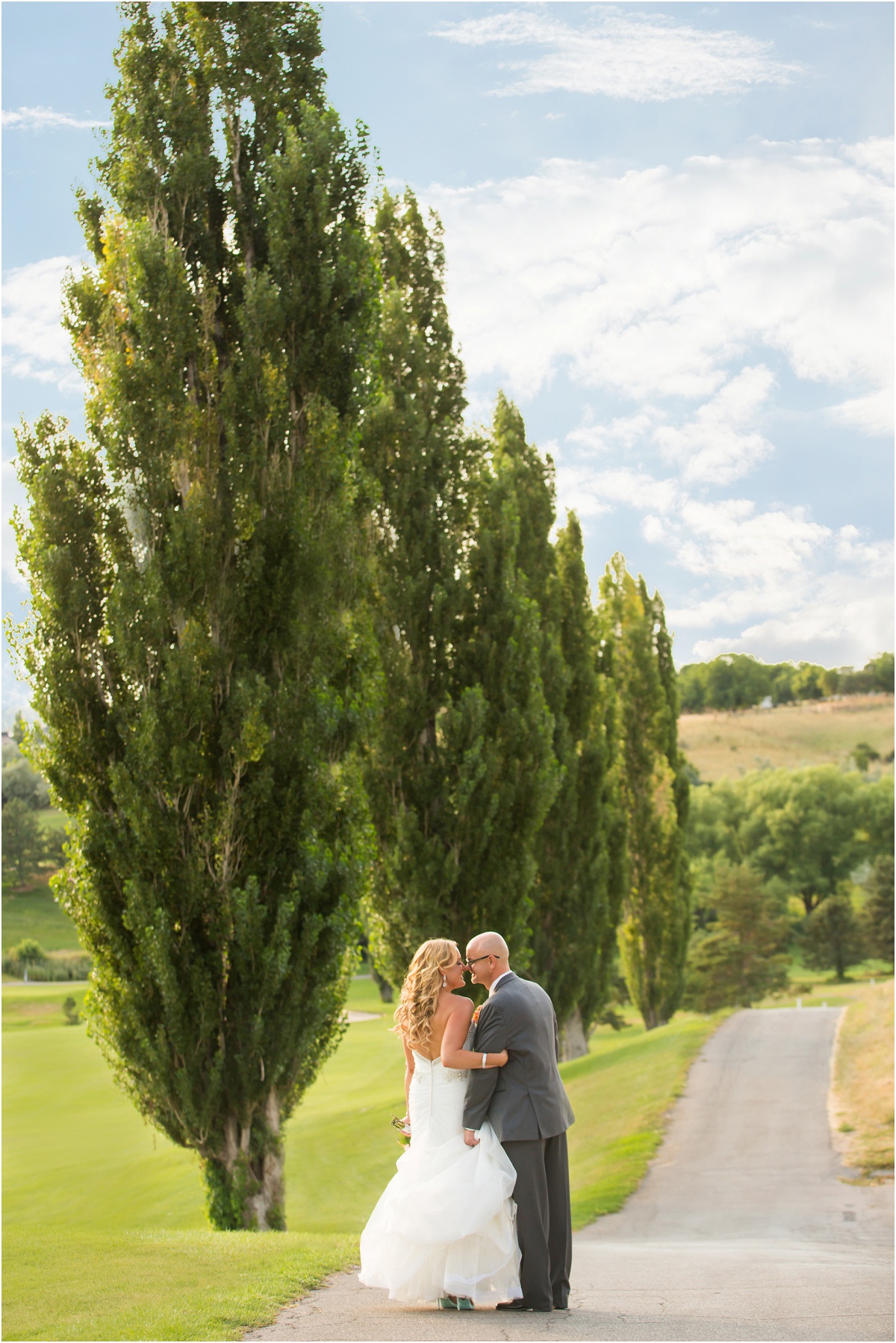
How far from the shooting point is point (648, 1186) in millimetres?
14172

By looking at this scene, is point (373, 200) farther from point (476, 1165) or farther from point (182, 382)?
point (476, 1165)

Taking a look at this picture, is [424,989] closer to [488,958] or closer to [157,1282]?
[488,958]

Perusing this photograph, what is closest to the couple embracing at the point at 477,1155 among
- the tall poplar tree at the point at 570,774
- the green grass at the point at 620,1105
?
the green grass at the point at 620,1105

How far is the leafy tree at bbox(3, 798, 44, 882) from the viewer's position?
2200 inches

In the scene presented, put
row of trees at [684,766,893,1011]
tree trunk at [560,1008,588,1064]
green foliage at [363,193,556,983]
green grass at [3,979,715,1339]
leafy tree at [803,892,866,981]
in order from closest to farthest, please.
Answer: green grass at [3,979,715,1339]
green foliage at [363,193,556,983]
tree trunk at [560,1008,588,1064]
leafy tree at [803,892,866,981]
row of trees at [684,766,893,1011]

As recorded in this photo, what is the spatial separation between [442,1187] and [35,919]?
61224 millimetres

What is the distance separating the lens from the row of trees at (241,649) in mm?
10344

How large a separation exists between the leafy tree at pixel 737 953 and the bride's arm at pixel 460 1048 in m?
31.9

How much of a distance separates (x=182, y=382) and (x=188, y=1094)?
7098 mm

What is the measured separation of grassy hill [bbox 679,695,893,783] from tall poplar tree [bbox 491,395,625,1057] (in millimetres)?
75145

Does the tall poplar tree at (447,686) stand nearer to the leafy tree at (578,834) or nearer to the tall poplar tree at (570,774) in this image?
the tall poplar tree at (570,774)

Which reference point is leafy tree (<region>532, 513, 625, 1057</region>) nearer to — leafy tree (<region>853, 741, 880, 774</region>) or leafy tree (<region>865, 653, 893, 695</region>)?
leafy tree (<region>853, 741, 880, 774</region>)

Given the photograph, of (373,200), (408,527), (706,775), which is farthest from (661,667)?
(706,775)

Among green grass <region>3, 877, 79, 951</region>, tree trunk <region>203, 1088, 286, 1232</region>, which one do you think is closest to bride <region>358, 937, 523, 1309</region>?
tree trunk <region>203, 1088, 286, 1232</region>
